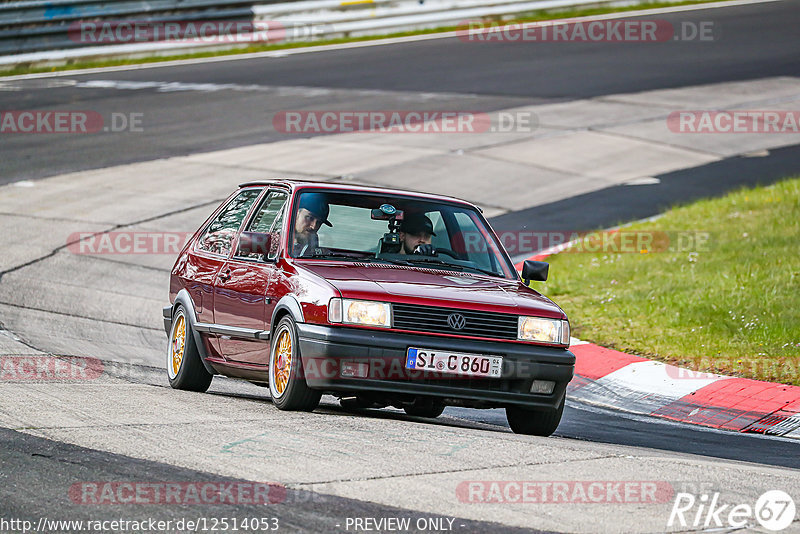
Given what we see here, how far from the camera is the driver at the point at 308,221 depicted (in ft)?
26.3

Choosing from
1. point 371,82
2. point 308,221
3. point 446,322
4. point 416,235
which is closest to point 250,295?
point 308,221

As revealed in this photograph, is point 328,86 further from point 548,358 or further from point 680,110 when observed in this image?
point 548,358

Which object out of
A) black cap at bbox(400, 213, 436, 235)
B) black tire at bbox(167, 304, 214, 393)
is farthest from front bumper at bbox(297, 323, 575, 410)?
black tire at bbox(167, 304, 214, 393)

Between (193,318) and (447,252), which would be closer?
(447,252)

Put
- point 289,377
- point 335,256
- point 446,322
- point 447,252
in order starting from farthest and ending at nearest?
point 447,252
point 335,256
point 289,377
point 446,322

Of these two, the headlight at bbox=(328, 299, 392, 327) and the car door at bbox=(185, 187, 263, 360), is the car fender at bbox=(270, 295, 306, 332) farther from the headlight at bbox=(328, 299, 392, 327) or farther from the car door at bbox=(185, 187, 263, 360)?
the car door at bbox=(185, 187, 263, 360)

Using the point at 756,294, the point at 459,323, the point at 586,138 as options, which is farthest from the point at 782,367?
the point at 586,138

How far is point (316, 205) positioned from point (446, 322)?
153cm

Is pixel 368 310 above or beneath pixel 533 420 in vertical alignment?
above

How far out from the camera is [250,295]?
8141 millimetres

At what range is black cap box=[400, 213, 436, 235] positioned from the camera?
8.25m

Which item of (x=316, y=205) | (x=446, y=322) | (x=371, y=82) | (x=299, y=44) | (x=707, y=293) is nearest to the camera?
(x=446, y=322)

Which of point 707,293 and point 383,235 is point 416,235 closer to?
point 383,235

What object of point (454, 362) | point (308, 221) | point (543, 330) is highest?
point (308, 221)
